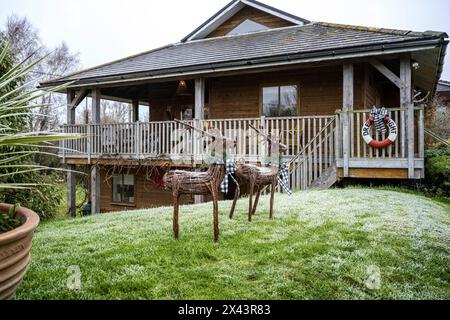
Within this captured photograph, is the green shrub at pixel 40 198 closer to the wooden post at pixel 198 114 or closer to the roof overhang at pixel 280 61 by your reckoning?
the wooden post at pixel 198 114

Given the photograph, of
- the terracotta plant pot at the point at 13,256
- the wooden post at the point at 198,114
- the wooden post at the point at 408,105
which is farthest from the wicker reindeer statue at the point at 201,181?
the wooden post at the point at 198,114

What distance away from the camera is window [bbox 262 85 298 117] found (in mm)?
11297

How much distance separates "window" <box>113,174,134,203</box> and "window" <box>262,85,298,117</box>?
6439 mm

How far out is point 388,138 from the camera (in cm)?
776

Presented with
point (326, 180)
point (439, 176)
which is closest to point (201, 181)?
point (326, 180)

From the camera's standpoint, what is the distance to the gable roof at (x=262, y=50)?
8.36 metres

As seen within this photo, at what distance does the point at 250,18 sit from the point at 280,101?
4447mm

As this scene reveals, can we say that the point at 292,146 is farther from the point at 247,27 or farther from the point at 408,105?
the point at 247,27

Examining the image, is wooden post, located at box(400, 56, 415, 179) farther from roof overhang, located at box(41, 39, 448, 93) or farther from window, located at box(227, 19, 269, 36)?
window, located at box(227, 19, 269, 36)

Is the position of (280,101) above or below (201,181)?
above

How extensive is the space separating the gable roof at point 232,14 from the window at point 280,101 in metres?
3.20
